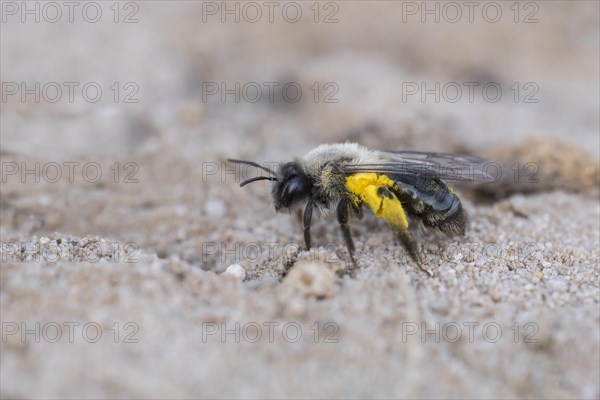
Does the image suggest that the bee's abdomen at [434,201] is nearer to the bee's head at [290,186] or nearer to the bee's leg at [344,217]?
the bee's leg at [344,217]

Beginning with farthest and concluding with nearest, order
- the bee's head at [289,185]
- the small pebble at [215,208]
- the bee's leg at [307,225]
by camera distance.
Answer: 1. the small pebble at [215,208]
2. the bee's head at [289,185]
3. the bee's leg at [307,225]

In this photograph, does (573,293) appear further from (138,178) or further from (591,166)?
(138,178)

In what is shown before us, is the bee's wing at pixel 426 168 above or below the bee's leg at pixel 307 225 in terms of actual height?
above

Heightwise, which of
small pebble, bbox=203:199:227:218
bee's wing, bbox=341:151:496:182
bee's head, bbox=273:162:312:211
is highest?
bee's wing, bbox=341:151:496:182

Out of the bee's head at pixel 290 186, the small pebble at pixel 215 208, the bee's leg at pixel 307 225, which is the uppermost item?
the bee's head at pixel 290 186

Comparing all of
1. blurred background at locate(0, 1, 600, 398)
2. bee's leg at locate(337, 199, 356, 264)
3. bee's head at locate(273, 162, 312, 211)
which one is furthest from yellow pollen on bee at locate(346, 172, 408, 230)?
blurred background at locate(0, 1, 600, 398)

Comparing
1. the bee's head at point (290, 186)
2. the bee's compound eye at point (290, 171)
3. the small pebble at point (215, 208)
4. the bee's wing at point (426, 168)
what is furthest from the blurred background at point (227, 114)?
the bee's wing at point (426, 168)

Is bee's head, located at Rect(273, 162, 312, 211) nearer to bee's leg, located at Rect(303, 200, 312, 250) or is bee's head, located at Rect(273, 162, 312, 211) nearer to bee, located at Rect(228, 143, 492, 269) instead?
bee, located at Rect(228, 143, 492, 269)
